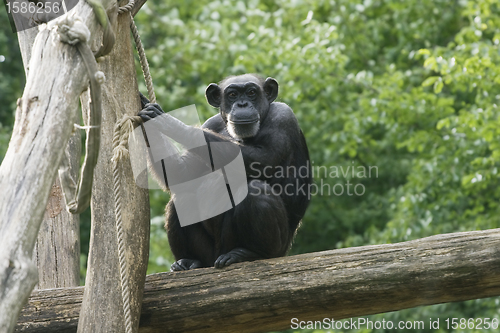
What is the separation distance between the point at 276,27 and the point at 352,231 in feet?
13.9

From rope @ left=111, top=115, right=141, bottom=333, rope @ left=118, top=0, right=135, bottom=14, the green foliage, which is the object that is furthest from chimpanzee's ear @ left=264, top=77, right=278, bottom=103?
the green foliage

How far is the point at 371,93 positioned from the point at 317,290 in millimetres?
5760

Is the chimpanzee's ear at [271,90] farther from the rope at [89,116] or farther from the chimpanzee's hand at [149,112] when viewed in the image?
the rope at [89,116]

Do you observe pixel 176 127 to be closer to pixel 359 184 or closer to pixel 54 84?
pixel 54 84

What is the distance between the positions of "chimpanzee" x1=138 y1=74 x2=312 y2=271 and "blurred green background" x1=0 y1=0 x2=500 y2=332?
2.63 m

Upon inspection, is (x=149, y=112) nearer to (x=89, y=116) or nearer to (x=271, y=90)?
(x=89, y=116)

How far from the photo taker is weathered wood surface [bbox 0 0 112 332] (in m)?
2.04

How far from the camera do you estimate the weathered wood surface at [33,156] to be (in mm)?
2039

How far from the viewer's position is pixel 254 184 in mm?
4695

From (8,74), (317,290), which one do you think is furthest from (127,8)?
(8,74)

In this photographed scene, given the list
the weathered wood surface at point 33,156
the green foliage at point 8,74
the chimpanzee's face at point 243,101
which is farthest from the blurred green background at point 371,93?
the weathered wood surface at point 33,156

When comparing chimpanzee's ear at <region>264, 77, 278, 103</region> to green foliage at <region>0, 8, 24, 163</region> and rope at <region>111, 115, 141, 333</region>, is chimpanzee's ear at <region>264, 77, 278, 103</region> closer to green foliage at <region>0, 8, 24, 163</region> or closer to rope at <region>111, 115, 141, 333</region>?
rope at <region>111, 115, 141, 333</region>

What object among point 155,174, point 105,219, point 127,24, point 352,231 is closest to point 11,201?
point 105,219

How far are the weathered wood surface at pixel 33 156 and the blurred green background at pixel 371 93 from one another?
5.48 meters
